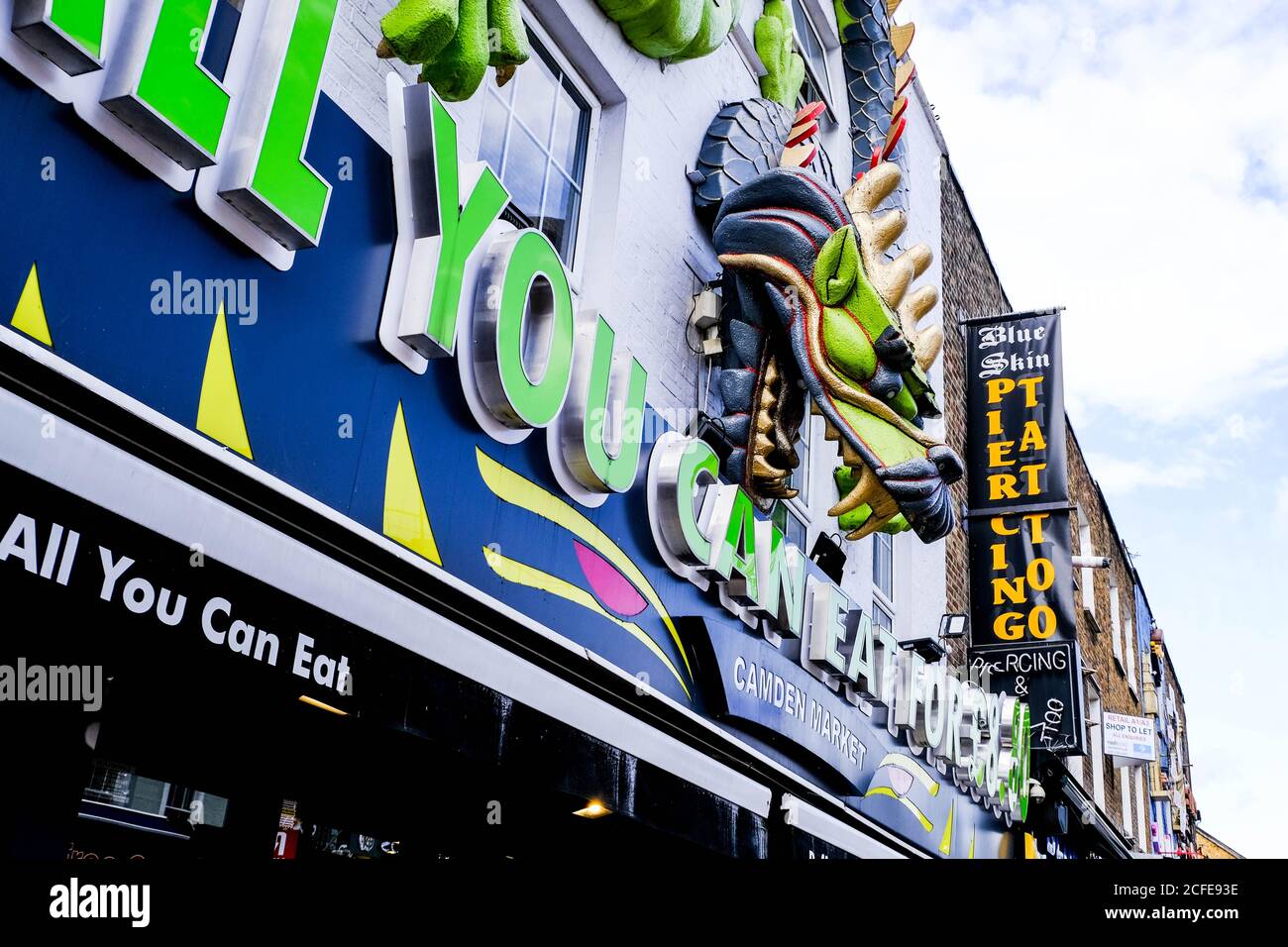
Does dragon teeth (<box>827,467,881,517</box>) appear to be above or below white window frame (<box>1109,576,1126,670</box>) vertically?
below

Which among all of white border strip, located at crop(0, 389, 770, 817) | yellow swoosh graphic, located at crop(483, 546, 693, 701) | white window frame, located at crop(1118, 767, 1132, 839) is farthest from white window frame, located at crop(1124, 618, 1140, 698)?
white border strip, located at crop(0, 389, 770, 817)

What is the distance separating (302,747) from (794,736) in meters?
2.92

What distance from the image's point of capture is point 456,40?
15.3 feet

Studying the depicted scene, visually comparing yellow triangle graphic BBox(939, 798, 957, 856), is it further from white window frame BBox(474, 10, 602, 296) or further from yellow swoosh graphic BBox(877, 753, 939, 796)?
white window frame BBox(474, 10, 602, 296)

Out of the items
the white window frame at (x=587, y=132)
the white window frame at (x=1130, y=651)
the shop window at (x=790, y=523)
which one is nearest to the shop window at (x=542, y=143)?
the white window frame at (x=587, y=132)

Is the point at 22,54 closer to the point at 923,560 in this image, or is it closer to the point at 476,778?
the point at 476,778

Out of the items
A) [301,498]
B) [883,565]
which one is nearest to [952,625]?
[883,565]

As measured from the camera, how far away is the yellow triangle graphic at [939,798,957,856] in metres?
9.38

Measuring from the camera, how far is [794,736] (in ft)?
22.1

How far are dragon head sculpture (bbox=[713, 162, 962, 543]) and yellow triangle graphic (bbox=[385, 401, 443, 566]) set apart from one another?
10.3 ft

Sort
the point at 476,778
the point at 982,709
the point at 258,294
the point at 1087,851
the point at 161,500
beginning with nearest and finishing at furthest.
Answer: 1. the point at 161,500
2. the point at 258,294
3. the point at 476,778
4. the point at 982,709
5. the point at 1087,851

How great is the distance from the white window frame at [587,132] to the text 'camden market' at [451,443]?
0.03m

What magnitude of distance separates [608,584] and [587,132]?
2787 millimetres
